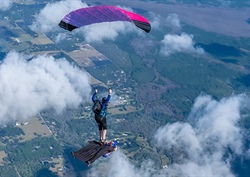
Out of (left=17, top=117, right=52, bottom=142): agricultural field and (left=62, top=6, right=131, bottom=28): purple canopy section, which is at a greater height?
(left=62, top=6, right=131, bottom=28): purple canopy section

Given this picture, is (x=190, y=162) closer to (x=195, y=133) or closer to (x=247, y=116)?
(x=195, y=133)

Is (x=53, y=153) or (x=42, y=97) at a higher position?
(x=53, y=153)

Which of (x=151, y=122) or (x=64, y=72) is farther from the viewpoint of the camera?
(x=64, y=72)

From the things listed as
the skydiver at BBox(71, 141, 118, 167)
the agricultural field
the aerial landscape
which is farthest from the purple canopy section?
the agricultural field

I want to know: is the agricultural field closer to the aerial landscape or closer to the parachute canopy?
the aerial landscape

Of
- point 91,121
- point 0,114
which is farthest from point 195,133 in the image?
point 0,114

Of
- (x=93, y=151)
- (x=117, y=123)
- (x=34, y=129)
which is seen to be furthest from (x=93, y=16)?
(x=117, y=123)

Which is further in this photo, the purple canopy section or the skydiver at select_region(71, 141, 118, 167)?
Result: the purple canopy section
